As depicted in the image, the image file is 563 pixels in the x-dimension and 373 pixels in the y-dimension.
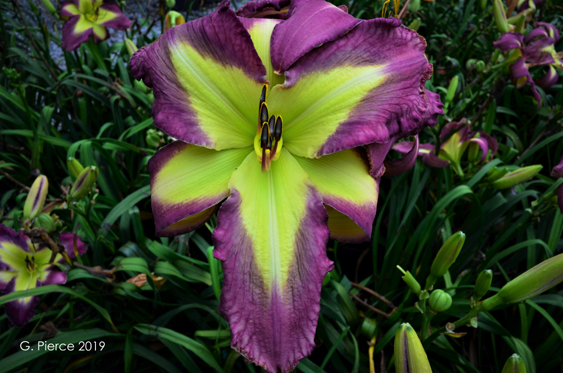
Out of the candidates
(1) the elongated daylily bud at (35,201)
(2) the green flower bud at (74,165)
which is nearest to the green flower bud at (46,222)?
(1) the elongated daylily bud at (35,201)

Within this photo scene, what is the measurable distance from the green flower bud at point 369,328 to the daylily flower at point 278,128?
2.04ft

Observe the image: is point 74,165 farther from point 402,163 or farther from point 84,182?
point 402,163

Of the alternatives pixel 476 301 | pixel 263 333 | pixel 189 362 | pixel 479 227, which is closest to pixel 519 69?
pixel 479 227

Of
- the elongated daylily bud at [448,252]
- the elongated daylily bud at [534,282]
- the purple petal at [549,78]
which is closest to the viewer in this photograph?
the elongated daylily bud at [534,282]

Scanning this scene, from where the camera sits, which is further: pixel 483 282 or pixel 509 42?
pixel 509 42

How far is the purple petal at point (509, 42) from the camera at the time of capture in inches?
56.9

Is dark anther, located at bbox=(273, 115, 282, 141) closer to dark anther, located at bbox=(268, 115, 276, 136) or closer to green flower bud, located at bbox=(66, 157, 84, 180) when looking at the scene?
dark anther, located at bbox=(268, 115, 276, 136)

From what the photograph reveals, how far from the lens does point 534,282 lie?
0.77 metres

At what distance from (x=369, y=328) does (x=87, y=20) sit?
79.9 inches

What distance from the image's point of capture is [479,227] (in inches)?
58.7

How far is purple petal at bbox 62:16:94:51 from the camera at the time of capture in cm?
184

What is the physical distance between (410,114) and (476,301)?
1.67 ft

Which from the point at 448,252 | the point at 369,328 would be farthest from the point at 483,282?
the point at 369,328

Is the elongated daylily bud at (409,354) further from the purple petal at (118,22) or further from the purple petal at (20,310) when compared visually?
the purple petal at (118,22)
